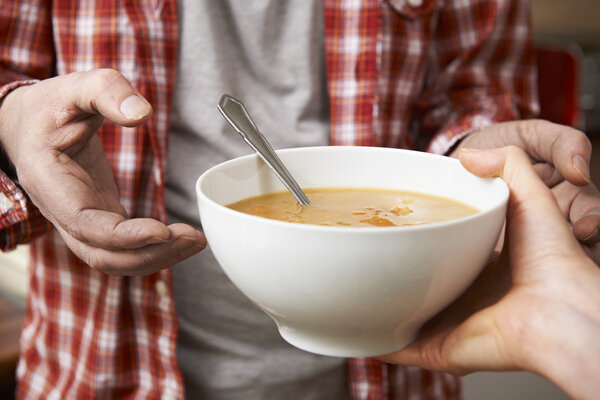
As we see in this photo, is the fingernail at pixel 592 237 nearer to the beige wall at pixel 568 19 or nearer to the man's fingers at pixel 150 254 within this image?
the man's fingers at pixel 150 254

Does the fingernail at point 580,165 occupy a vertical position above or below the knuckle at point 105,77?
below

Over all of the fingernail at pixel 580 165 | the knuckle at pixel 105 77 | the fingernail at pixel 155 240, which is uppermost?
the knuckle at pixel 105 77

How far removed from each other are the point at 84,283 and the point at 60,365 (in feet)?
0.63

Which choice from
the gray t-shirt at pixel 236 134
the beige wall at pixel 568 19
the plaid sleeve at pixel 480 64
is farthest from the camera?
the beige wall at pixel 568 19

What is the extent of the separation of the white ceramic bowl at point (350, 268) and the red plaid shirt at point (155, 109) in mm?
364

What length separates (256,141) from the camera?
70cm

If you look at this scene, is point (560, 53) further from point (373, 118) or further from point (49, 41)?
point (49, 41)

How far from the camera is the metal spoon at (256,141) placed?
69 centimetres

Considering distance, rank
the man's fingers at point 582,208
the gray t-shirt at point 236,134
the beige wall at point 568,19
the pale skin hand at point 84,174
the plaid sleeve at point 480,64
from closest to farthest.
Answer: the pale skin hand at point 84,174 < the man's fingers at point 582,208 < the gray t-shirt at point 236,134 < the plaid sleeve at point 480,64 < the beige wall at point 568,19

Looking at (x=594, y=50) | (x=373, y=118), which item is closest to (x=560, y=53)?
(x=373, y=118)

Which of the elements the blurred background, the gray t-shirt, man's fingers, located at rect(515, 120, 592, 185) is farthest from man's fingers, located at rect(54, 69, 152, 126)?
the blurred background

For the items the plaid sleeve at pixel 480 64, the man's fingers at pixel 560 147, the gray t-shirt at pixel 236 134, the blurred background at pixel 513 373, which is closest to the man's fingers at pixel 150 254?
the gray t-shirt at pixel 236 134

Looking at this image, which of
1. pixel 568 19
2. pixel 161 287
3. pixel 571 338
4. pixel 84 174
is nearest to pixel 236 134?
pixel 161 287

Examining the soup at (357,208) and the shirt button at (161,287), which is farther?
the shirt button at (161,287)
